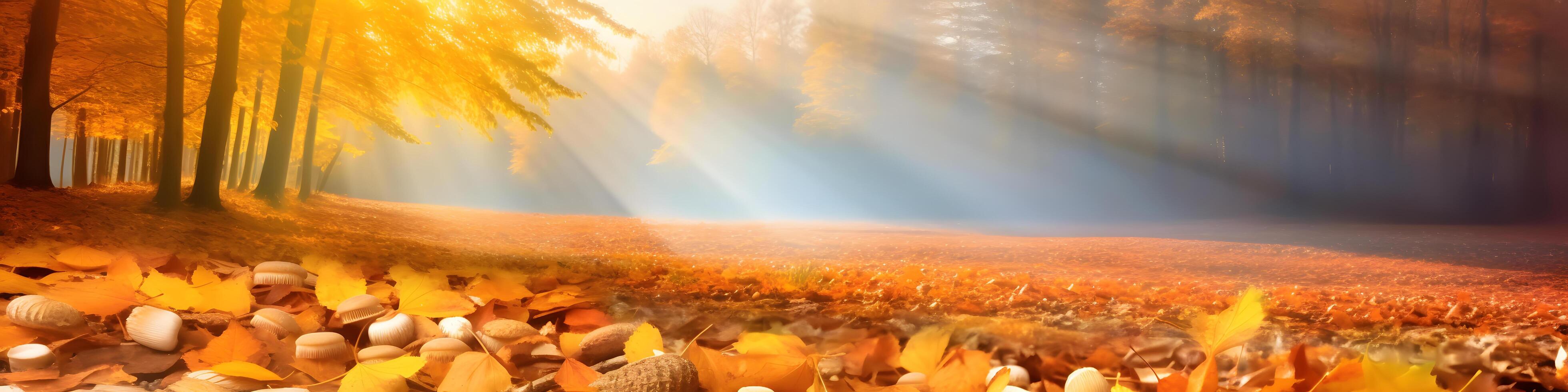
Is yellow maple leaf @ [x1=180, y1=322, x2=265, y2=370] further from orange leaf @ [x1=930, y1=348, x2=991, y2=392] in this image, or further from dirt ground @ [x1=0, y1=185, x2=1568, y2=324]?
dirt ground @ [x1=0, y1=185, x2=1568, y2=324]

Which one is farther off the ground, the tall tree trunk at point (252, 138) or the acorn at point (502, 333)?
the tall tree trunk at point (252, 138)

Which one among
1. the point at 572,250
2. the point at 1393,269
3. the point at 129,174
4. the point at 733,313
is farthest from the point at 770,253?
the point at 129,174

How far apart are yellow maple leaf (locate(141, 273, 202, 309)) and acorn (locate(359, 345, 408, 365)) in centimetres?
44

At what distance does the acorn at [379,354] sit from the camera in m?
0.64

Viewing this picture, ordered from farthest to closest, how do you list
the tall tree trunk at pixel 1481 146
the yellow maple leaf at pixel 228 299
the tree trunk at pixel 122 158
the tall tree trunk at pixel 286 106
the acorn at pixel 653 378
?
1. the tree trunk at pixel 122 158
2. the tall tree trunk at pixel 286 106
3. the tall tree trunk at pixel 1481 146
4. the yellow maple leaf at pixel 228 299
5. the acorn at pixel 653 378

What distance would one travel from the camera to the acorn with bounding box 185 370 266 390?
571 millimetres

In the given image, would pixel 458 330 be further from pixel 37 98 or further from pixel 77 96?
pixel 77 96

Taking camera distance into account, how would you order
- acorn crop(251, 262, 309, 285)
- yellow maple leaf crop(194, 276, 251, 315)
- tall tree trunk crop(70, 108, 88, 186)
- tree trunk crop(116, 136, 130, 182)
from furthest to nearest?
tree trunk crop(116, 136, 130, 182) → tall tree trunk crop(70, 108, 88, 186) → acorn crop(251, 262, 309, 285) → yellow maple leaf crop(194, 276, 251, 315)

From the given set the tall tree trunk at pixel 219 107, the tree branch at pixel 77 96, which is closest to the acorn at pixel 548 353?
the tall tree trunk at pixel 219 107

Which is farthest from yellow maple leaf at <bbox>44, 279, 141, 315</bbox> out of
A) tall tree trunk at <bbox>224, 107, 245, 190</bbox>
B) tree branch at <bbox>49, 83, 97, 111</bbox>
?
tall tree trunk at <bbox>224, 107, 245, 190</bbox>

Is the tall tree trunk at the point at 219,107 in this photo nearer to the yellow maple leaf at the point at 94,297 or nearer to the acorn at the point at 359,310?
the yellow maple leaf at the point at 94,297

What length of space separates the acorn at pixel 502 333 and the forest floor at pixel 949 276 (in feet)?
0.34

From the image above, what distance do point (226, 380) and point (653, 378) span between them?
0.42m

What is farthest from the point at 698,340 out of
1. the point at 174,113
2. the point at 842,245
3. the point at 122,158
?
the point at 122,158
